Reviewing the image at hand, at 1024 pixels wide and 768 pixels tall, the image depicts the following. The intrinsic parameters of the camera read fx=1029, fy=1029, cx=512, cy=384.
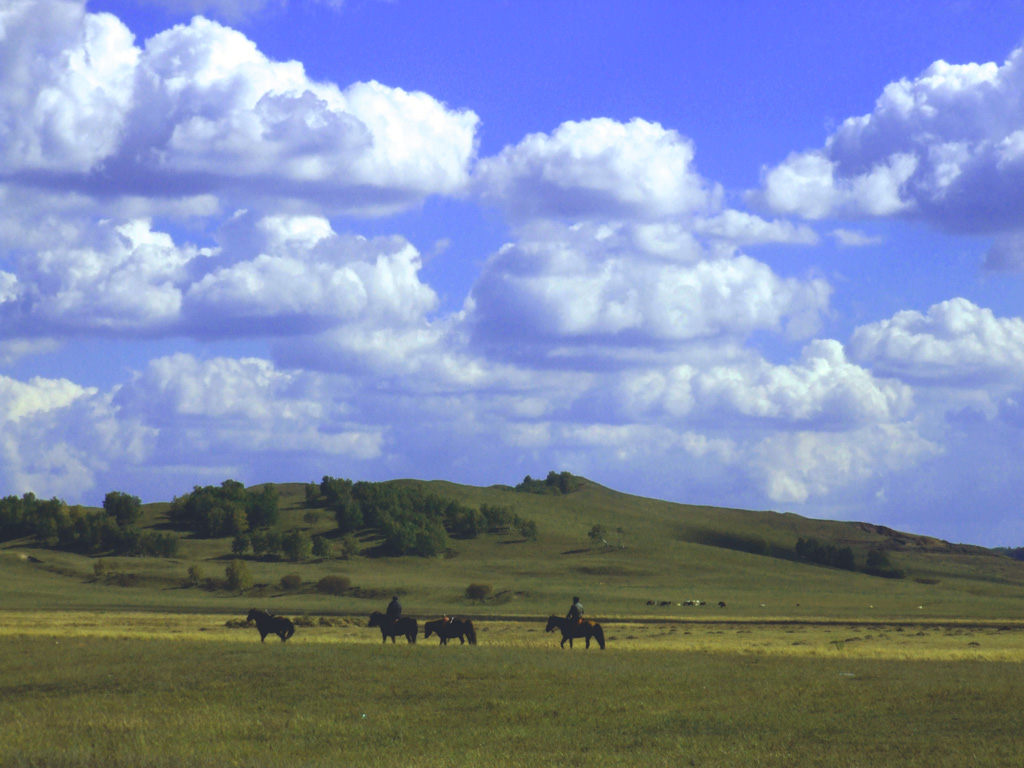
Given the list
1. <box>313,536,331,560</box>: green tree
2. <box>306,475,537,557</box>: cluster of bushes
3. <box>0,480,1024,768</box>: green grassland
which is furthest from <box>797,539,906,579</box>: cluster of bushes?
<box>0,480,1024,768</box>: green grassland

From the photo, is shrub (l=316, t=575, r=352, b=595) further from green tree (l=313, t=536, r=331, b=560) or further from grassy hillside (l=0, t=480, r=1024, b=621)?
green tree (l=313, t=536, r=331, b=560)

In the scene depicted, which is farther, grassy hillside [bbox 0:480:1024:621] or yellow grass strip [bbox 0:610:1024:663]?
grassy hillside [bbox 0:480:1024:621]

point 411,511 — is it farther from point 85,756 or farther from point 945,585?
point 85,756

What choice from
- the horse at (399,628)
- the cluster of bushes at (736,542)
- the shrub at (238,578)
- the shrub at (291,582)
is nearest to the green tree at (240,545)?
the shrub at (291,582)

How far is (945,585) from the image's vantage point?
149m

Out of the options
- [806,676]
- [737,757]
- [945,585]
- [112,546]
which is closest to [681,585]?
[945,585]

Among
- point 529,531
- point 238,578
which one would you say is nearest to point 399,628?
point 238,578

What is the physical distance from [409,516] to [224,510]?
28.7 metres

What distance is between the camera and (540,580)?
11838cm

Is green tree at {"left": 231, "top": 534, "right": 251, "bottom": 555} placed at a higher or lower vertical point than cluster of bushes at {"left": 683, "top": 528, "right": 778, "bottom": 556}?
lower

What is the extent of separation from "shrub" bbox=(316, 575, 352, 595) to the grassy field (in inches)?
2531

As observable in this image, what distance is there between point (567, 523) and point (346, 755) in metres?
165

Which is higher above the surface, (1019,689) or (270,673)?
(1019,689)

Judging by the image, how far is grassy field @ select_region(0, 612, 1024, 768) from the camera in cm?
1781
